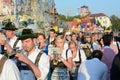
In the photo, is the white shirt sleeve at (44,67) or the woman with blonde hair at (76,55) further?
the woman with blonde hair at (76,55)

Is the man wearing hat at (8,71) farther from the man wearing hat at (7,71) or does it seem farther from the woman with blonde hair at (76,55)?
the woman with blonde hair at (76,55)

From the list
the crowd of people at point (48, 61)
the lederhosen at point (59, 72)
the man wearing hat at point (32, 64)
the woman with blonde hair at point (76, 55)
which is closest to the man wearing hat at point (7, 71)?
the crowd of people at point (48, 61)

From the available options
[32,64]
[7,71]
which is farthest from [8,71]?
Answer: [32,64]

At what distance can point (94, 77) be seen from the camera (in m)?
6.12

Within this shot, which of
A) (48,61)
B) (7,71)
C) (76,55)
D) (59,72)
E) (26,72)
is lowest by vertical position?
(59,72)

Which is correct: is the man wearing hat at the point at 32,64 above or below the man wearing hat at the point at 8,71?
below

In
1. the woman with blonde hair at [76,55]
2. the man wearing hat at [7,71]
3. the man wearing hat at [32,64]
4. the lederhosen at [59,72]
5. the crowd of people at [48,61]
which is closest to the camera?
the man wearing hat at [7,71]

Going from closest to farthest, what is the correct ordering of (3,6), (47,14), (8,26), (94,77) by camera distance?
(94,77)
(8,26)
(3,6)
(47,14)

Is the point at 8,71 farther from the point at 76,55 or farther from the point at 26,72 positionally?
the point at 76,55

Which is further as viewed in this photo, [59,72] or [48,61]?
[59,72]

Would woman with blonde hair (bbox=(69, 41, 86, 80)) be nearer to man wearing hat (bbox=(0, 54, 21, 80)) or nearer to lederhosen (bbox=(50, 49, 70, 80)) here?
lederhosen (bbox=(50, 49, 70, 80))

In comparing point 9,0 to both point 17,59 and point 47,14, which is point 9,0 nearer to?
point 47,14

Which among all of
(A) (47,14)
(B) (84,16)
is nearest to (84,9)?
(B) (84,16)

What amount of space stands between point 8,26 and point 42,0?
3744 cm
